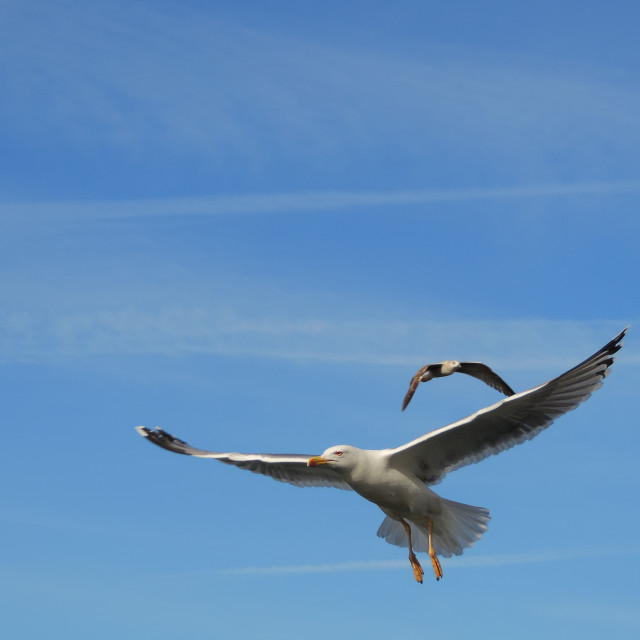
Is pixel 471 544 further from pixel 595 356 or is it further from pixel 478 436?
pixel 595 356

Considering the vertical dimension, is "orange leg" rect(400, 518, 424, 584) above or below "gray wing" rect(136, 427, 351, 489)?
below

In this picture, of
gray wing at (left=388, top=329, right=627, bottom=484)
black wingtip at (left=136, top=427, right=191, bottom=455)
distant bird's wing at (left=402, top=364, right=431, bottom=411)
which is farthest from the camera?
black wingtip at (left=136, top=427, right=191, bottom=455)

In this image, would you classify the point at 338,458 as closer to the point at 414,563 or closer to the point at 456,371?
the point at 414,563

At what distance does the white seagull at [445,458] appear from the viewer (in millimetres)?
13648

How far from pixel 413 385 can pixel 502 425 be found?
2545mm

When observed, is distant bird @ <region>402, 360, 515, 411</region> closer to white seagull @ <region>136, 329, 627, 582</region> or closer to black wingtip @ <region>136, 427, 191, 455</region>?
white seagull @ <region>136, 329, 627, 582</region>

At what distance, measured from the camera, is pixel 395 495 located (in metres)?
14.1

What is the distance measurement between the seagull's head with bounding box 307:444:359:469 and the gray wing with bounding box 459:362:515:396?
3004 mm

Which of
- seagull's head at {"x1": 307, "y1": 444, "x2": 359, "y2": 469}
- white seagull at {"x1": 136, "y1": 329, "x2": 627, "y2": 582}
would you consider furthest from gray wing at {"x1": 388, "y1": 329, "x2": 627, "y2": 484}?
seagull's head at {"x1": 307, "y1": 444, "x2": 359, "y2": 469}

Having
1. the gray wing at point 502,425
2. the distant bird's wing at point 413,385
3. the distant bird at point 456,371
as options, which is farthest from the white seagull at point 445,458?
the distant bird at point 456,371

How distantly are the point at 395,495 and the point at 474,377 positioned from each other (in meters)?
3.16

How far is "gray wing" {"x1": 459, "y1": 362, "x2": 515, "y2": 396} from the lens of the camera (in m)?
16.4

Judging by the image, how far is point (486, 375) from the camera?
16.5m

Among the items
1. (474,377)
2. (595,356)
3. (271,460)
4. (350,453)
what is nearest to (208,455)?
(271,460)
